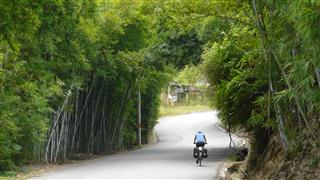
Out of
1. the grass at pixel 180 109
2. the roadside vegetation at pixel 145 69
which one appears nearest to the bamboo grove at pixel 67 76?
the roadside vegetation at pixel 145 69

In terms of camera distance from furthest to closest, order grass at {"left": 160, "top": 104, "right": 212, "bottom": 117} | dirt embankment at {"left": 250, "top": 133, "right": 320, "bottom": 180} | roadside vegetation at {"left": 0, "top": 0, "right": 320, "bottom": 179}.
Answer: grass at {"left": 160, "top": 104, "right": 212, "bottom": 117} → dirt embankment at {"left": 250, "top": 133, "right": 320, "bottom": 180} → roadside vegetation at {"left": 0, "top": 0, "right": 320, "bottom": 179}

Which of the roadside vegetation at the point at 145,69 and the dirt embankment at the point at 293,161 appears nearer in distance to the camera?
the roadside vegetation at the point at 145,69

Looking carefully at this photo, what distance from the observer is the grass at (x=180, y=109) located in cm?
6219

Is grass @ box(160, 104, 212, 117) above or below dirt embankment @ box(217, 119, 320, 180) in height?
below

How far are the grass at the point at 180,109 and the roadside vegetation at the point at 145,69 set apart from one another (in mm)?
27657

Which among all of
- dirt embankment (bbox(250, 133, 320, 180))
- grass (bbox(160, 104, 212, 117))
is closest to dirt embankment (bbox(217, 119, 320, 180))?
dirt embankment (bbox(250, 133, 320, 180))

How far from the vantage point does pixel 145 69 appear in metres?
25.3

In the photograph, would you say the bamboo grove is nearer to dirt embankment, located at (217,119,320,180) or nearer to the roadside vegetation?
the roadside vegetation

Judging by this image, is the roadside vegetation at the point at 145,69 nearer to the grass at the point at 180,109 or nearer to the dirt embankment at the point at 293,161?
the dirt embankment at the point at 293,161

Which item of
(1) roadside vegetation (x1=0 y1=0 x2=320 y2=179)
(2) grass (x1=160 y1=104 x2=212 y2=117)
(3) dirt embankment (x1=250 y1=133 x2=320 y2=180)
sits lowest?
(2) grass (x1=160 y1=104 x2=212 y2=117)

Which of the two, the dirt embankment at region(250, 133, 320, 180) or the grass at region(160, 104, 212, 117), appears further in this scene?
the grass at region(160, 104, 212, 117)

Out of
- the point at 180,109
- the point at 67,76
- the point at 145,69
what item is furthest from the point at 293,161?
the point at 180,109

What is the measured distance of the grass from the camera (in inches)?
2448

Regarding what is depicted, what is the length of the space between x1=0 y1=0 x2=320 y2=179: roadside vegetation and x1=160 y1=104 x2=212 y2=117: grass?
90.7ft
